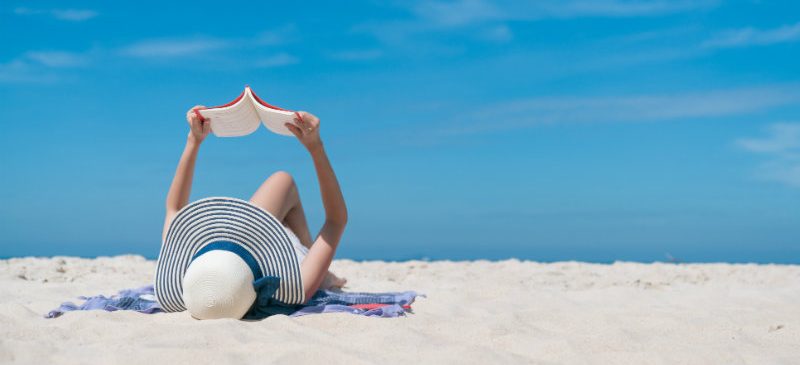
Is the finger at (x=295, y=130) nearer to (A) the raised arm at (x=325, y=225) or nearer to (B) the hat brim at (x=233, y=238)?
(A) the raised arm at (x=325, y=225)

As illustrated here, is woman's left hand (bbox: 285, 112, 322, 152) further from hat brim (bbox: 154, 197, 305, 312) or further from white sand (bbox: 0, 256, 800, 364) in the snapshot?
white sand (bbox: 0, 256, 800, 364)

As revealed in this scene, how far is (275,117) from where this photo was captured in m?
4.50

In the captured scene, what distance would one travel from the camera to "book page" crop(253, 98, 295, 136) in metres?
4.40

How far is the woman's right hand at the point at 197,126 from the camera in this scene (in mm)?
5027

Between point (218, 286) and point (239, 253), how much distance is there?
261 millimetres

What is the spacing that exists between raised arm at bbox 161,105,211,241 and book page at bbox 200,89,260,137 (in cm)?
10

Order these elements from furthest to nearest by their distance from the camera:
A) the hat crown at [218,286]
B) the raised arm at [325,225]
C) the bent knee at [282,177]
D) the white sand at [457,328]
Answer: the bent knee at [282,177]
the raised arm at [325,225]
the hat crown at [218,286]
the white sand at [457,328]

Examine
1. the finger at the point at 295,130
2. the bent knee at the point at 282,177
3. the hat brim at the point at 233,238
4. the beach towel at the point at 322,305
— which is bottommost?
the beach towel at the point at 322,305

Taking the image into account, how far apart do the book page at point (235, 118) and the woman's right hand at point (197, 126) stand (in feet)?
0.16

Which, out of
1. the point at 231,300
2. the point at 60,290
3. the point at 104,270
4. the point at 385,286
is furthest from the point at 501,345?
the point at 104,270

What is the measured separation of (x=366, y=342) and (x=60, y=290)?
12.1 ft

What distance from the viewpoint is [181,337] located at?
3686 mm

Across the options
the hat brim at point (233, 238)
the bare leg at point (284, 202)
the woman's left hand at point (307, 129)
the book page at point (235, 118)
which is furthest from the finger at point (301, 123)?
the bare leg at point (284, 202)

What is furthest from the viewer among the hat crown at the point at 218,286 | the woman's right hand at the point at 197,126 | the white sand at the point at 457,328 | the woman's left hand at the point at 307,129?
the woman's right hand at the point at 197,126
